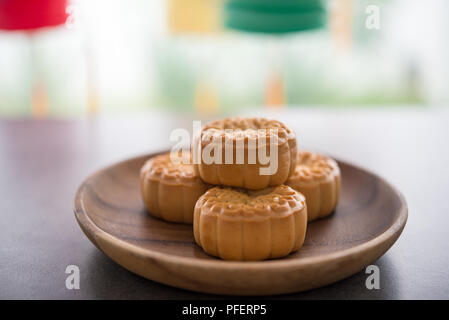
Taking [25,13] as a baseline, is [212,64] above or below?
below

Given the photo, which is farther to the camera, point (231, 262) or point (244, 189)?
point (244, 189)

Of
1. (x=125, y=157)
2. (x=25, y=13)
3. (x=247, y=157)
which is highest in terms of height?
(x=25, y=13)

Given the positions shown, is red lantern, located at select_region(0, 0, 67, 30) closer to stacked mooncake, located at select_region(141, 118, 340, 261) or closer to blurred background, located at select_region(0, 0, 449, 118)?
blurred background, located at select_region(0, 0, 449, 118)

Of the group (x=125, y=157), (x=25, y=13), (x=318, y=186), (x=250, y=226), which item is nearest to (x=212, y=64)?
(x=25, y=13)

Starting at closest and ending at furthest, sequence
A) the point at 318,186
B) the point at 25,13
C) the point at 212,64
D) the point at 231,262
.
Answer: the point at 231,262
the point at 318,186
the point at 25,13
the point at 212,64

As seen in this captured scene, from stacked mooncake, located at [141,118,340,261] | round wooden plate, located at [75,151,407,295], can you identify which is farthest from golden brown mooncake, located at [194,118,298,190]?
round wooden plate, located at [75,151,407,295]

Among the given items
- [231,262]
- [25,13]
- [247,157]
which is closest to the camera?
[231,262]

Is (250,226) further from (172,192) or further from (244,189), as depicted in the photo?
(172,192)

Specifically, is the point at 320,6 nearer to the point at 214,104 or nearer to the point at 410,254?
the point at 214,104
